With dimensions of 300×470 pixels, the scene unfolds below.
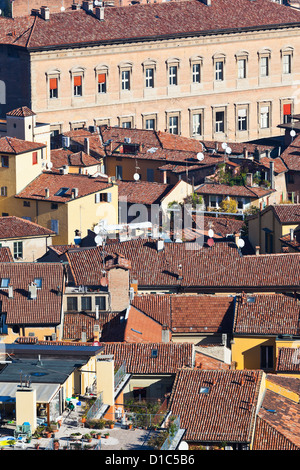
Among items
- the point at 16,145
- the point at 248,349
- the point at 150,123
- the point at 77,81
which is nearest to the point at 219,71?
the point at 150,123

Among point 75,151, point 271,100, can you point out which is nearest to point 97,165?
point 75,151

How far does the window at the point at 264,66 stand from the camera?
94.4 meters

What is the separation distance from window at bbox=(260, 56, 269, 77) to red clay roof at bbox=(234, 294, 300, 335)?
44979 millimetres

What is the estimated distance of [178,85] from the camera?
91.1m

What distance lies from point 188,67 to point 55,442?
62.2 metres

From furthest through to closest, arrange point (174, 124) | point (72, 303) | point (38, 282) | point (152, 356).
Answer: point (174, 124) < point (38, 282) < point (72, 303) < point (152, 356)

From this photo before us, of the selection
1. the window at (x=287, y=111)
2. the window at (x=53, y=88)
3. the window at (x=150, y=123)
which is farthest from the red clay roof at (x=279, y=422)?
the window at (x=287, y=111)

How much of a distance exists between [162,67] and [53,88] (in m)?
7.67

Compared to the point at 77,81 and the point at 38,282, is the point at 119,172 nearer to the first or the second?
the point at 77,81

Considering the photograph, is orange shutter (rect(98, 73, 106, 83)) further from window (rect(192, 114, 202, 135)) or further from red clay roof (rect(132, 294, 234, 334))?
red clay roof (rect(132, 294, 234, 334))

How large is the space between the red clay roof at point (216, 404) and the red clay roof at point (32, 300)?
9275 millimetres

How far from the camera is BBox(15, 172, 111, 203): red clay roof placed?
219 ft

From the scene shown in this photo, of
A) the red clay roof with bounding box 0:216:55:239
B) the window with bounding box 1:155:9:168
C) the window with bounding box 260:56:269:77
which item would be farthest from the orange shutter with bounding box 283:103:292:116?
the red clay roof with bounding box 0:216:55:239

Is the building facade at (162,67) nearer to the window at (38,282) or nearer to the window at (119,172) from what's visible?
the window at (119,172)
